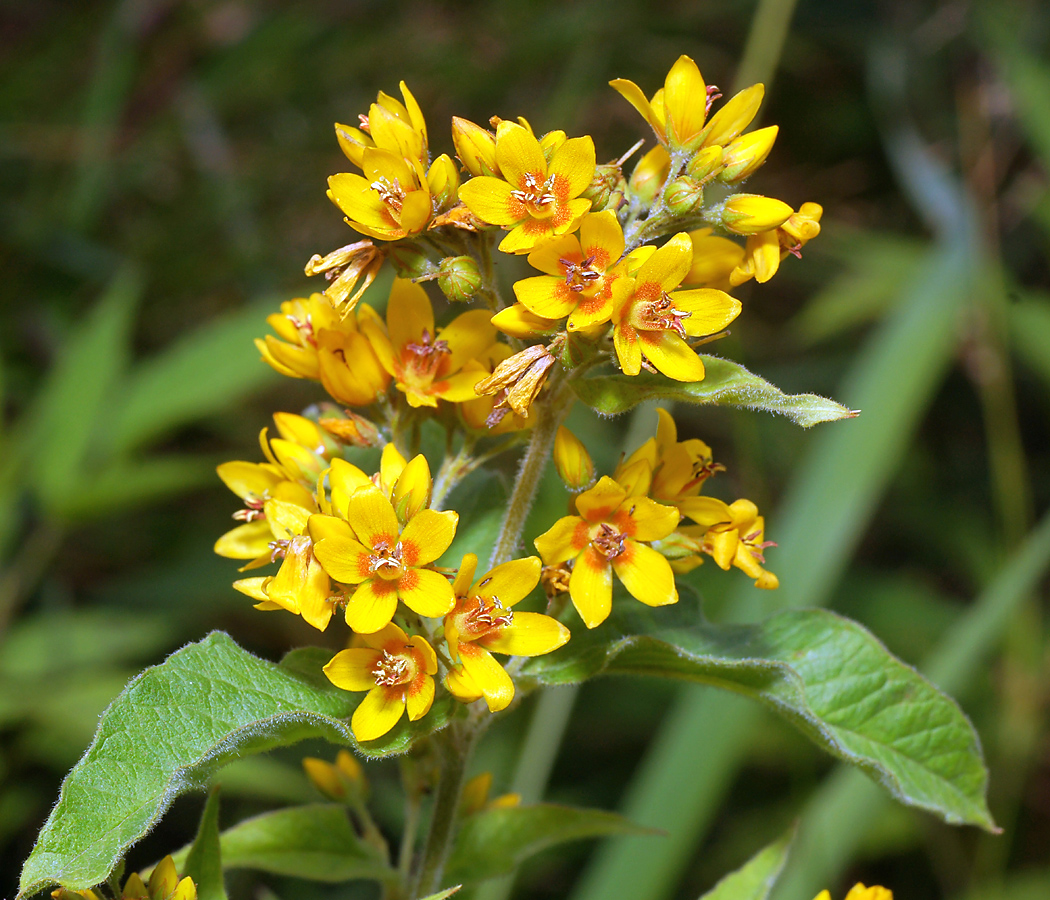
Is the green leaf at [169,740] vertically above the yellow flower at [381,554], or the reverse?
the yellow flower at [381,554]

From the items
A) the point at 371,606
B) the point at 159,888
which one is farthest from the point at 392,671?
the point at 159,888

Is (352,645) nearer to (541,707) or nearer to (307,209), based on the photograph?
(541,707)

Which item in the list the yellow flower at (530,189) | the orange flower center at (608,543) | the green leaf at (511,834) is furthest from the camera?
the green leaf at (511,834)

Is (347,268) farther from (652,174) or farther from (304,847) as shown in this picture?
(304,847)

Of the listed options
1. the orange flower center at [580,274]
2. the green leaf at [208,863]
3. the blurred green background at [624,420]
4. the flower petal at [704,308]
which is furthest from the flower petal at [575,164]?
the blurred green background at [624,420]

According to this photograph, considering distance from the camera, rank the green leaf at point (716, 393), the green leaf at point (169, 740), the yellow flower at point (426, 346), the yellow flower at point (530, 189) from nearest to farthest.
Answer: the green leaf at point (169, 740)
the green leaf at point (716, 393)
the yellow flower at point (530, 189)
the yellow flower at point (426, 346)

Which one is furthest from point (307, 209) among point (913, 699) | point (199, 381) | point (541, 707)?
point (913, 699)

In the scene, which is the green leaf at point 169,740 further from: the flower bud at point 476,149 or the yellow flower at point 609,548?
the flower bud at point 476,149
